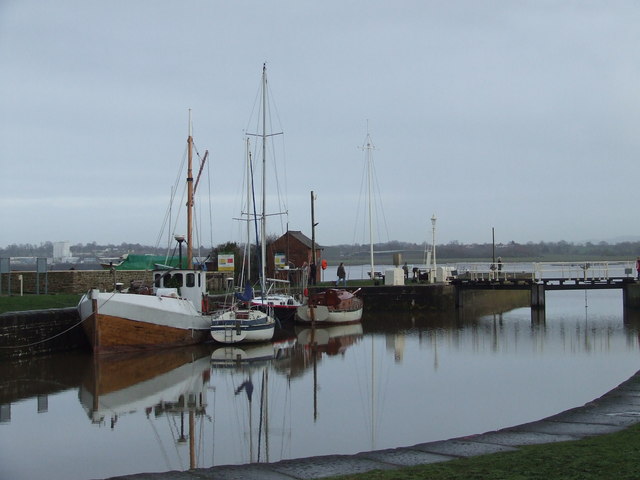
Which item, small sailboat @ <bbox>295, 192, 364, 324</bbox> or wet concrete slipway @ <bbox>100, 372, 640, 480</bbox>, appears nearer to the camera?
wet concrete slipway @ <bbox>100, 372, 640, 480</bbox>

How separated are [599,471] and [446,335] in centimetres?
2713

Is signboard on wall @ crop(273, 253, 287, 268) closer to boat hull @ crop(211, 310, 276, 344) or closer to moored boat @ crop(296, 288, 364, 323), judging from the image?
moored boat @ crop(296, 288, 364, 323)

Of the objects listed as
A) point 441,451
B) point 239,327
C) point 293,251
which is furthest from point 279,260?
point 441,451

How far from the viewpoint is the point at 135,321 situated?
27.9 m

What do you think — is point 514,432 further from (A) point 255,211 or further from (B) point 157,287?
(A) point 255,211

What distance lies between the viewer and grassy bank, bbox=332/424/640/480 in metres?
9.22

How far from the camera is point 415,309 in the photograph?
48.5m

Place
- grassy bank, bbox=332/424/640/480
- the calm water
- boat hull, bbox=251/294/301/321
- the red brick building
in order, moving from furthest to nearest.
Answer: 1. the red brick building
2. boat hull, bbox=251/294/301/321
3. the calm water
4. grassy bank, bbox=332/424/640/480

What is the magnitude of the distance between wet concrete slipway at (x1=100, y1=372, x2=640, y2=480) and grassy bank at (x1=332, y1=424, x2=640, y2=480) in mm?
623

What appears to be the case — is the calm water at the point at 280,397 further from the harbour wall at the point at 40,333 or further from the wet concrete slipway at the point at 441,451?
the wet concrete slipway at the point at 441,451

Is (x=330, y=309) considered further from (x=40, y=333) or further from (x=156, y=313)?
(x=40, y=333)

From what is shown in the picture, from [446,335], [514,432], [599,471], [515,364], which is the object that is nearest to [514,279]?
[446,335]

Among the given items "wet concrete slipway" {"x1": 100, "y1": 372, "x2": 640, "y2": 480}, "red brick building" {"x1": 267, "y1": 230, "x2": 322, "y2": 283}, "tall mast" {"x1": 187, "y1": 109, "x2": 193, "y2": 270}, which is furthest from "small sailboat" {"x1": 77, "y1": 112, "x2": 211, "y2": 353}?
"red brick building" {"x1": 267, "y1": 230, "x2": 322, "y2": 283}

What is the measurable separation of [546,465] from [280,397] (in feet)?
37.0
